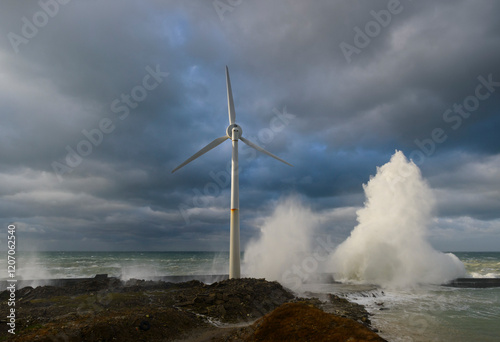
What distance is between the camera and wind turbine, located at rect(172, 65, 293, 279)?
2492 cm

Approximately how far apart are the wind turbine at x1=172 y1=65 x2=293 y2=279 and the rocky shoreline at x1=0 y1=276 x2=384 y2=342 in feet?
7.57

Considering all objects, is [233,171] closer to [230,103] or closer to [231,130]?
[231,130]

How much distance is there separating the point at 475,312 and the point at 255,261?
79.8 feet

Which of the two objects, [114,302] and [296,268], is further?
[296,268]

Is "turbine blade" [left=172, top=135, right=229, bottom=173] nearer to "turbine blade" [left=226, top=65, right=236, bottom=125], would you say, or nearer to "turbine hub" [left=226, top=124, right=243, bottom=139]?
"turbine hub" [left=226, top=124, right=243, bottom=139]

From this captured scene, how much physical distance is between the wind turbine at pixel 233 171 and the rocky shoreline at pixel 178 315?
7.57 ft

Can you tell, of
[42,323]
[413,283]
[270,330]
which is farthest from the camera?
[413,283]

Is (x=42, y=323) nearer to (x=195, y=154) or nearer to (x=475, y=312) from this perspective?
(x=195, y=154)

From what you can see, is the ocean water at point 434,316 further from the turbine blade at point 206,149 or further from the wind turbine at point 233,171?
the turbine blade at point 206,149

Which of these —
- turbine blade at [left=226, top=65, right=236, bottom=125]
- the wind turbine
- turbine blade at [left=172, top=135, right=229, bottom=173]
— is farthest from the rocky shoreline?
turbine blade at [left=226, top=65, right=236, bottom=125]

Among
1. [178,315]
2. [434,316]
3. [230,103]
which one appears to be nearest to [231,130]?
[230,103]

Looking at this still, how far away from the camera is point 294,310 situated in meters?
A: 12.3

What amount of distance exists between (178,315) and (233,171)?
→ 1464cm

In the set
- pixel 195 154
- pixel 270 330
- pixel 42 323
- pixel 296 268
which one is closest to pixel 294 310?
pixel 270 330
